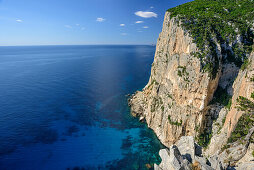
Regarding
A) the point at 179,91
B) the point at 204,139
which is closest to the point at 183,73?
the point at 179,91

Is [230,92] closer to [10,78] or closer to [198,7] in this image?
[198,7]

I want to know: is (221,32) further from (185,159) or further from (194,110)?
(185,159)

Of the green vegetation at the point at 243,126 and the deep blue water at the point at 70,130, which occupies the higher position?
the green vegetation at the point at 243,126

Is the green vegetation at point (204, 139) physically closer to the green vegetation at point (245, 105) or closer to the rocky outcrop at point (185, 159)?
the rocky outcrop at point (185, 159)

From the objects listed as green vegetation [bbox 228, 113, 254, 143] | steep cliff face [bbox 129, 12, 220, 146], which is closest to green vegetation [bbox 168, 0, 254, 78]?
steep cliff face [bbox 129, 12, 220, 146]

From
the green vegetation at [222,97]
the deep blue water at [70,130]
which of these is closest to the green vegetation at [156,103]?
the deep blue water at [70,130]

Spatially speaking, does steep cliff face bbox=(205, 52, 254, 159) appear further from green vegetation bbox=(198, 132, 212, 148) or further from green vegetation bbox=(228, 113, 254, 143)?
green vegetation bbox=(198, 132, 212, 148)

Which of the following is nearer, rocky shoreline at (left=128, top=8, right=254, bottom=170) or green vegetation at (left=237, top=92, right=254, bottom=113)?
rocky shoreline at (left=128, top=8, right=254, bottom=170)
